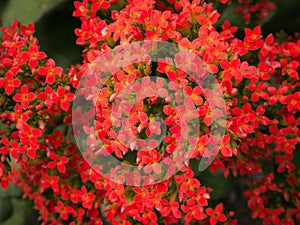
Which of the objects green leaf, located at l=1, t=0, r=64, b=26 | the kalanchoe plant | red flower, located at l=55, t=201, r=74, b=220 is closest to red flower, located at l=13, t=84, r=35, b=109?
the kalanchoe plant

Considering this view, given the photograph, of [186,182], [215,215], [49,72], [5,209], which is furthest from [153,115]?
[5,209]

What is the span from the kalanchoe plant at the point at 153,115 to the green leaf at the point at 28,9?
0.38 meters

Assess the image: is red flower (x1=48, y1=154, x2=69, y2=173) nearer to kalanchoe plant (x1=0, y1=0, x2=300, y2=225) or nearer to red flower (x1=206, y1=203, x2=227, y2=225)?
kalanchoe plant (x1=0, y1=0, x2=300, y2=225)

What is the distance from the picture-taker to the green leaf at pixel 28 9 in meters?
1.90

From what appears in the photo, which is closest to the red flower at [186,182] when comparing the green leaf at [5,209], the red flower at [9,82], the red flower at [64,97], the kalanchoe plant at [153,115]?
the kalanchoe plant at [153,115]

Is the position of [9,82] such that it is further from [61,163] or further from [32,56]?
[61,163]

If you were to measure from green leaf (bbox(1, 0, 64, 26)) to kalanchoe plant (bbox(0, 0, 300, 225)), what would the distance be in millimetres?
384

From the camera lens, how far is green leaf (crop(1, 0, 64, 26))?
6.22 ft

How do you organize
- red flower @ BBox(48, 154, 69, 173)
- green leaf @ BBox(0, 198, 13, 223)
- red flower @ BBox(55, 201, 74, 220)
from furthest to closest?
green leaf @ BBox(0, 198, 13, 223)
red flower @ BBox(55, 201, 74, 220)
red flower @ BBox(48, 154, 69, 173)

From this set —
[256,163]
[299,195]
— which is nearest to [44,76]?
[256,163]

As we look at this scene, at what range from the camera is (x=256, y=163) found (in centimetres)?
156

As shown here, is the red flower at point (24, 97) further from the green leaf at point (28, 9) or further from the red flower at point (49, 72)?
the green leaf at point (28, 9)

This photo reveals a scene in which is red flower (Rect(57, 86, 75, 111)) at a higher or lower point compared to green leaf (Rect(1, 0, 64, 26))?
higher

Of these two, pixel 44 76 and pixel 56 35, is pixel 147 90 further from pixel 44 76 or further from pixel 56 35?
pixel 56 35
